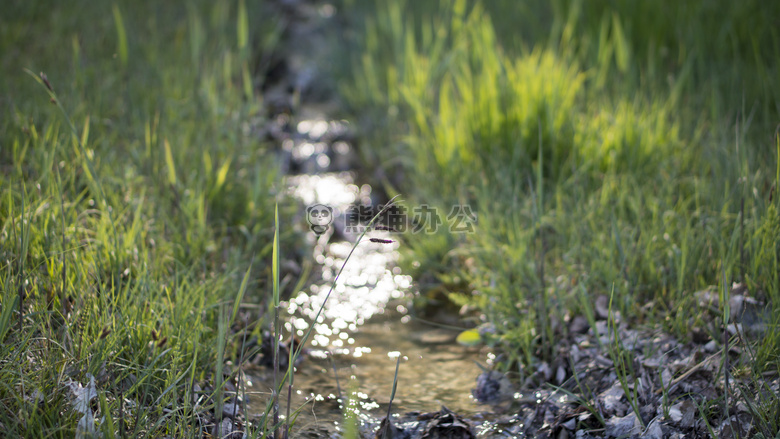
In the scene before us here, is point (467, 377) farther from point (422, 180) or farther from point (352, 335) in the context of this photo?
point (422, 180)

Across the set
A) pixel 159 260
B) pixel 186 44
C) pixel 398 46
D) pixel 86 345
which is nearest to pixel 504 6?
pixel 398 46

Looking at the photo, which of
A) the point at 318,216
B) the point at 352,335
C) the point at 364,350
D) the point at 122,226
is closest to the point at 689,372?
the point at 364,350

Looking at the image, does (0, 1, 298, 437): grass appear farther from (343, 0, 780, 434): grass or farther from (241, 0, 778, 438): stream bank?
(343, 0, 780, 434): grass

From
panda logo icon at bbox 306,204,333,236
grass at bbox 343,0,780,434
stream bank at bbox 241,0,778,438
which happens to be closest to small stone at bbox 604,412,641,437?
stream bank at bbox 241,0,778,438

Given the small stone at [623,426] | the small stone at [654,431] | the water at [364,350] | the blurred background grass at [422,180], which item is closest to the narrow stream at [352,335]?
the water at [364,350]

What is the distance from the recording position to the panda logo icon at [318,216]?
321cm

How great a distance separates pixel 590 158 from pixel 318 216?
5.01ft

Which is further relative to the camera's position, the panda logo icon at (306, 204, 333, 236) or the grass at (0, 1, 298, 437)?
the panda logo icon at (306, 204, 333, 236)

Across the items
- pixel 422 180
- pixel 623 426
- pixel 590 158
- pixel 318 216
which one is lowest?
pixel 623 426

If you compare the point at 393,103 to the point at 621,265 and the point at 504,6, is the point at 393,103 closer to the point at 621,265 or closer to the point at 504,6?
the point at 504,6

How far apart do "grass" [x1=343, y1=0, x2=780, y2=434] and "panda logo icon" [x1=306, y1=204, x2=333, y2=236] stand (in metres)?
0.50

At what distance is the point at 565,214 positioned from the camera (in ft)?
8.14

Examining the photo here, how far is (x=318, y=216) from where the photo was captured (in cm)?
332

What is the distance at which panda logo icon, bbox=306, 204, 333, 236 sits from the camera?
321 cm
